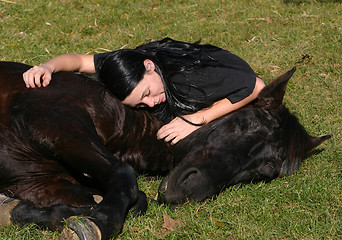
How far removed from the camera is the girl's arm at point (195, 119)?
11.9ft

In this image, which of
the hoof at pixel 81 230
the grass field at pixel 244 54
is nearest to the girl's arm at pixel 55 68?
the grass field at pixel 244 54

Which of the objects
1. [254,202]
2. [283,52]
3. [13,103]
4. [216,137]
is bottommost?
[283,52]

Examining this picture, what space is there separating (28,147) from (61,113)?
1.21 feet

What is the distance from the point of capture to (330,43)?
634 cm

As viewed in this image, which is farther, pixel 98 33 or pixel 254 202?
pixel 98 33

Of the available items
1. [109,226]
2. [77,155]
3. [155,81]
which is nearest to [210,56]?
[155,81]

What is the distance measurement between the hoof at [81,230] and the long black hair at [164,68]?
4.22 ft

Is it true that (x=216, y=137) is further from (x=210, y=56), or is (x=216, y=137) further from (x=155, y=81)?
(x=210, y=56)

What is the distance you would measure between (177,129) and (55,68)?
1111mm

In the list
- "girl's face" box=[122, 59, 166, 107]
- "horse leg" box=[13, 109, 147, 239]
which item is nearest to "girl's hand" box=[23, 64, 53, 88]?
"horse leg" box=[13, 109, 147, 239]

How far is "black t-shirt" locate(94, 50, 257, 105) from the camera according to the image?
3787 mm

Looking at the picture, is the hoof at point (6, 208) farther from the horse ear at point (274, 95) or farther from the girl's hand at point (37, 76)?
the horse ear at point (274, 95)

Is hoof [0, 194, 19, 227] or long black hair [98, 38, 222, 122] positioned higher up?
long black hair [98, 38, 222, 122]

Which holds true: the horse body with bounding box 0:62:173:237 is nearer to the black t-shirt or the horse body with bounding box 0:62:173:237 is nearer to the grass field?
the grass field
